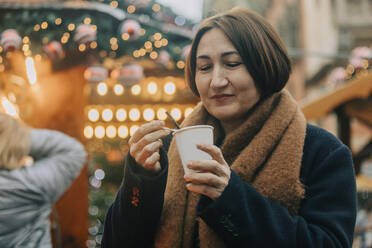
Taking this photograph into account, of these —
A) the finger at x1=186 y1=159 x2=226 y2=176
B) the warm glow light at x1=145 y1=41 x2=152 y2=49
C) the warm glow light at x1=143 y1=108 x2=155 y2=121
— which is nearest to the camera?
the finger at x1=186 y1=159 x2=226 y2=176

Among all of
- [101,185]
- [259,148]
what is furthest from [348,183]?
[101,185]

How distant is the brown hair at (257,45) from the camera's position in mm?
1238

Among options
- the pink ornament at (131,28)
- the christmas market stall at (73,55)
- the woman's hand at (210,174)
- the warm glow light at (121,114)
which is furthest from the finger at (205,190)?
the warm glow light at (121,114)

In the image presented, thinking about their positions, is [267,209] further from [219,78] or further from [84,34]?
[84,34]

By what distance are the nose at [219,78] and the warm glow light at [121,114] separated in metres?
6.26

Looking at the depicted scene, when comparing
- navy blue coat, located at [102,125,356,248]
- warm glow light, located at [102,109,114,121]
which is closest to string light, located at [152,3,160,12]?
warm glow light, located at [102,109,114,121]

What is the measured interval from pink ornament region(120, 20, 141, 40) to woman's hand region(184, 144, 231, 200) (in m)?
2.95

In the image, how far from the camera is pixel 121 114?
739cm

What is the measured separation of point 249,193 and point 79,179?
342cm

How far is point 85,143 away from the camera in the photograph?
4.24 metres

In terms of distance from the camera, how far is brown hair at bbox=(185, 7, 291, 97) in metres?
1.24

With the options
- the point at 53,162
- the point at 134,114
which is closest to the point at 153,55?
the point at 53,162

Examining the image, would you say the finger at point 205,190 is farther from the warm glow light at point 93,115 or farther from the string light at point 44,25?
the warm glow light at point 93,115

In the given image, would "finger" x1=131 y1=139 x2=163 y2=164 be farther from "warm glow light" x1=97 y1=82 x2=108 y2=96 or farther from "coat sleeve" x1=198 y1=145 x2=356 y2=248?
"warm glow light" x1=97 y1=82 x2=108 y2=96
